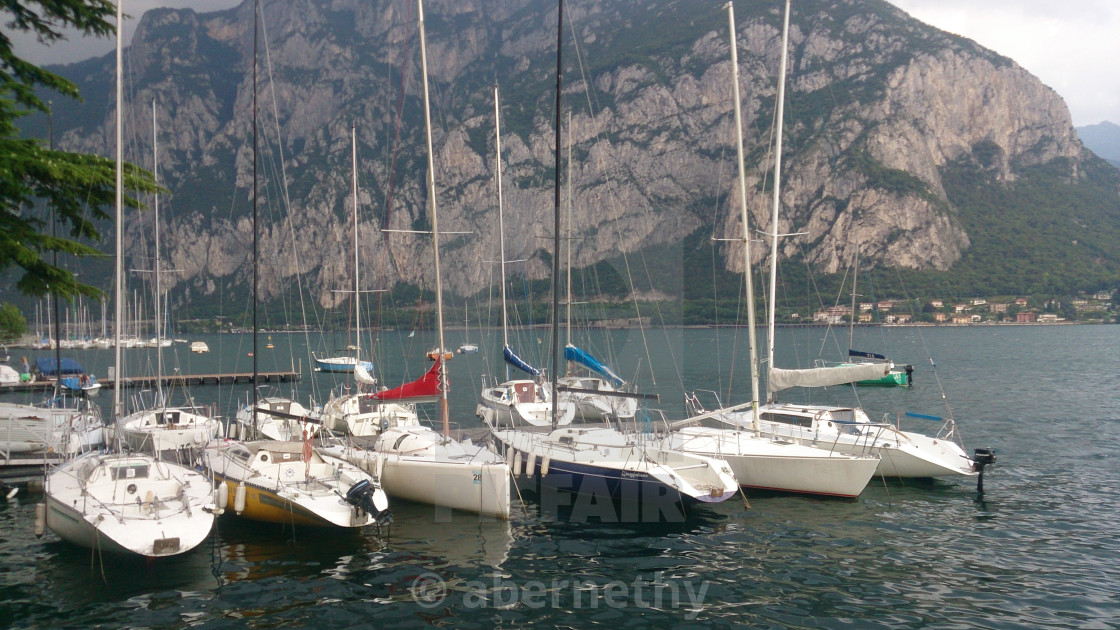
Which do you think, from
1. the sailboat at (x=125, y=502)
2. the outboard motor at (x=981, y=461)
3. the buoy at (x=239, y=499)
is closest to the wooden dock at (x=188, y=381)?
the sailboat at (x=125, y=502)

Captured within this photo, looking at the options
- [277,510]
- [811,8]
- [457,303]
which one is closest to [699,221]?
[457,303]

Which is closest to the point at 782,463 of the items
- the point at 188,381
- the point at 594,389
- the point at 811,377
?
the point at 811,377

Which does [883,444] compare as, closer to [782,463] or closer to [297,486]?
[782,463]

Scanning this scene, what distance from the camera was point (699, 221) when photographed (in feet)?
428

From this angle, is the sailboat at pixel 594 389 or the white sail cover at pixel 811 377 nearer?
the white sail cover at pixel 811 377

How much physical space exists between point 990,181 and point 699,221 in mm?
83988

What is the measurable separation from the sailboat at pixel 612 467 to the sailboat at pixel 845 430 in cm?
485

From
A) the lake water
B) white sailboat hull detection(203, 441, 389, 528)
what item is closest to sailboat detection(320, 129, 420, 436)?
white sailboat hull detection(203, 441, 389, 528)

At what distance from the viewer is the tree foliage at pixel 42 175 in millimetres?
11375

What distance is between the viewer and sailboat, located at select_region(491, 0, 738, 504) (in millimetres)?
18125

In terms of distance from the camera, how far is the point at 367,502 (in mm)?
15711

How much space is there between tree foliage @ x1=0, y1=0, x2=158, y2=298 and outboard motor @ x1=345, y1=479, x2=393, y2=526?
6686mm

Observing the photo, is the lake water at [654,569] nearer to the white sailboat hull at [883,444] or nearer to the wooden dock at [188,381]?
the white sailboat hull at [883,444]

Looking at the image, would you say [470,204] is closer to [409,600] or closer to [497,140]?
[497,140]
